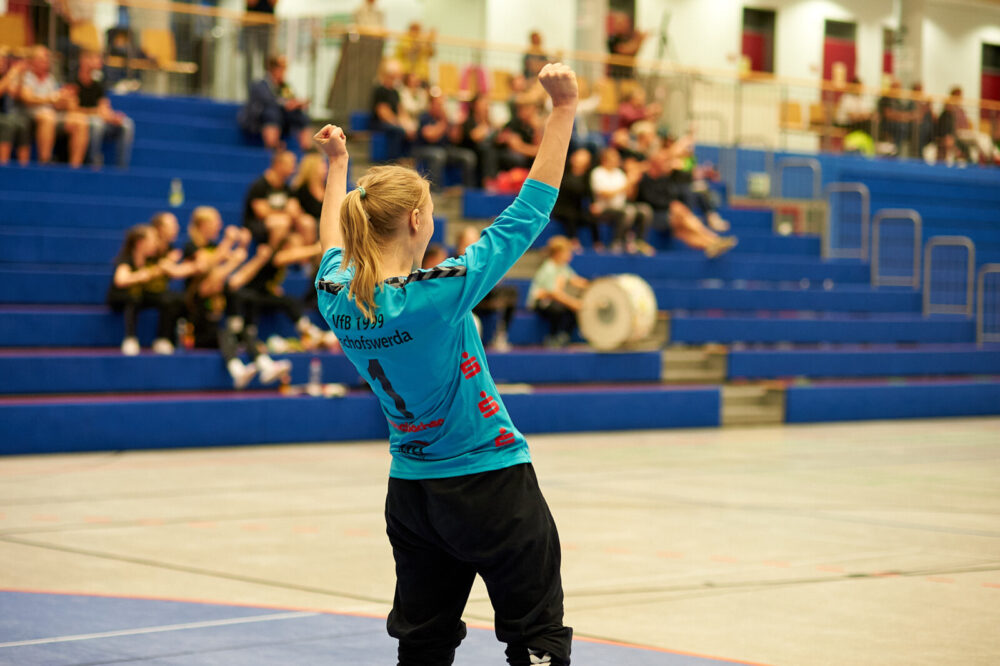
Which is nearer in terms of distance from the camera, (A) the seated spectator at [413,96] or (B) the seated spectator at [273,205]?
(B) the seated spectator at [273,205]

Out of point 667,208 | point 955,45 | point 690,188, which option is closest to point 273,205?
point 667,208

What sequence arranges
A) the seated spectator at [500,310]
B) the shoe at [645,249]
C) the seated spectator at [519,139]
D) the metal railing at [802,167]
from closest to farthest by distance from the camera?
1. the seated spectator at [500,310]
2. the shoe at [645,249]
3. the seated spectator at [519,139]
4. the metal railing at [802,167]

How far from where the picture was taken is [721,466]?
34.0 ft

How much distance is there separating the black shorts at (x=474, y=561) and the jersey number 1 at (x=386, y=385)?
171 mm

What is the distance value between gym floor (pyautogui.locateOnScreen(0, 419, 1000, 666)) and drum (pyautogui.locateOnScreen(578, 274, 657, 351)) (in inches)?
115

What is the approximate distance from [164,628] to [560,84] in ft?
9.37

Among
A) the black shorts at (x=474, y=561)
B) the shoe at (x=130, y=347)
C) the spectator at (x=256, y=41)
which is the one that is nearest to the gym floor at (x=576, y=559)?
the shoe at (x=130, y=347)

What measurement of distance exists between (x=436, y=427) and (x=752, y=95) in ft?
66.6

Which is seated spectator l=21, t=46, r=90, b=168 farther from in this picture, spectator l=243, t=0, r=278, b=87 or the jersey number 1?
the jersey number 1

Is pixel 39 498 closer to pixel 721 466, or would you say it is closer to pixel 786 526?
pixel 786 526

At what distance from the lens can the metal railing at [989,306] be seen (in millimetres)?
18078

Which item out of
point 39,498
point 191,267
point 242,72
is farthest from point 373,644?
point 242,72

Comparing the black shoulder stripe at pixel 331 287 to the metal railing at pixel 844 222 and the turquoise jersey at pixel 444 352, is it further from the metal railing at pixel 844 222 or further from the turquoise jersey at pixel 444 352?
the metal railing at pixel 844 222

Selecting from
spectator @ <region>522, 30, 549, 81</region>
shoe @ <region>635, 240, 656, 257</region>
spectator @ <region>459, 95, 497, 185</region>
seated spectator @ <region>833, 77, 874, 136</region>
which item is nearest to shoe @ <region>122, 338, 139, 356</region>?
spectator @ <region>459, 95, 497, 185</region>
